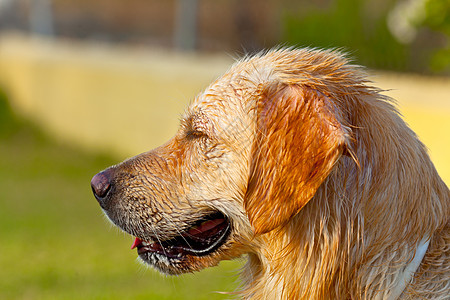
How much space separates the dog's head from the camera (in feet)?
9.31

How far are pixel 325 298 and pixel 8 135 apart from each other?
1384cm

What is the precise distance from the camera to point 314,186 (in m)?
2.78

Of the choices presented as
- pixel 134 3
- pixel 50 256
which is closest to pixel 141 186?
pixel 50 256

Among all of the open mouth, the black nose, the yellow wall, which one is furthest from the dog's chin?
the yellow wall

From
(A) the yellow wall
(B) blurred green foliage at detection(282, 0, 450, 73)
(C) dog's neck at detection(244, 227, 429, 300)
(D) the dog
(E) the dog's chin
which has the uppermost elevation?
(D) the dog

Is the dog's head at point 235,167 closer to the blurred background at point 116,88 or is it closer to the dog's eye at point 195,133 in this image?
the dog's eye at point 195,133

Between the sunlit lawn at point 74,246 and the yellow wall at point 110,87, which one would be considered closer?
the sunlit lawn at point 74,246

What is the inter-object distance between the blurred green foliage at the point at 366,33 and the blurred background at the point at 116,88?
2 centimetres

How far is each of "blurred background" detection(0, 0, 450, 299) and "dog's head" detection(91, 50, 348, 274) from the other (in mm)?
1091

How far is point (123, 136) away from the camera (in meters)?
13.2

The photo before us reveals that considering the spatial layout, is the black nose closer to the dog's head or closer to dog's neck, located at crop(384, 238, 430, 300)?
the dog's head

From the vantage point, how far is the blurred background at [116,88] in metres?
7.40

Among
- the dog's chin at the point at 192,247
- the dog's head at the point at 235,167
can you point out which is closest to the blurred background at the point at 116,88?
the dog's chin at the point at 192,247

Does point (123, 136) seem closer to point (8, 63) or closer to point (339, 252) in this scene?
point (8, 63)
